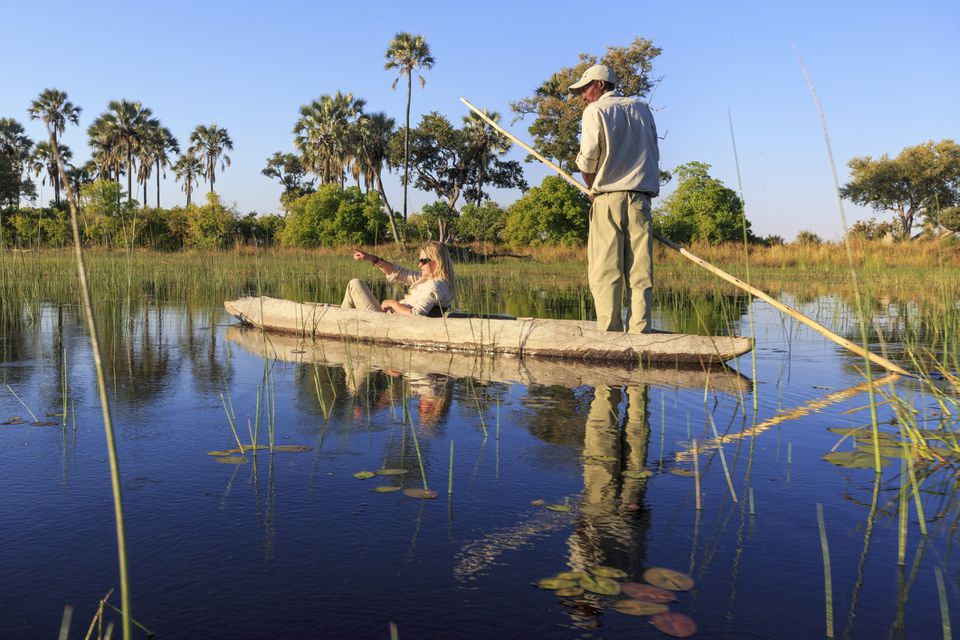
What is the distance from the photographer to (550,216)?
123 feet

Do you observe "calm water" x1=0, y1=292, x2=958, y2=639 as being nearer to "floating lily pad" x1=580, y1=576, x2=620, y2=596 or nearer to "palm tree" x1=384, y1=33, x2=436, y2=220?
"floating lily pad" x1=580, y1=576, x2=620, y2=596

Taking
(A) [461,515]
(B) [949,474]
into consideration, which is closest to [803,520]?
(B) [949,474]

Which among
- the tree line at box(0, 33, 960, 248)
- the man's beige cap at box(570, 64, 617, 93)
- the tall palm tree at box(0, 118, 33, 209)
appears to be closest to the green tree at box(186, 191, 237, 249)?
the tree line at box(0, 33, 960, 248)

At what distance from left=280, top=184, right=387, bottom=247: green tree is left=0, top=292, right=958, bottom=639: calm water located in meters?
37.2

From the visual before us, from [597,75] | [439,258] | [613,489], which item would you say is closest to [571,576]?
[613,489]

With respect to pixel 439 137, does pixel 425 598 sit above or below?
below

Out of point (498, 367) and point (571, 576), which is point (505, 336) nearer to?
point (498, 367)

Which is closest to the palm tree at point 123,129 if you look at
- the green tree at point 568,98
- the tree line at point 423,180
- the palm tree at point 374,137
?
the tree line at point 423,180

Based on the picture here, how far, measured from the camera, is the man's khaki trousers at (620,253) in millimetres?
6367

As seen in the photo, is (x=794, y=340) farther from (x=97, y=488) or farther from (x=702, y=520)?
(x=97, y=488)

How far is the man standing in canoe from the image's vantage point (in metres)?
6.22

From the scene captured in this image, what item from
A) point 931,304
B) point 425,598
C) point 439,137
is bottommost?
point 425,598

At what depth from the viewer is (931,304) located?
439 inches

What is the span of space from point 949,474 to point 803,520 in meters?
1.05
